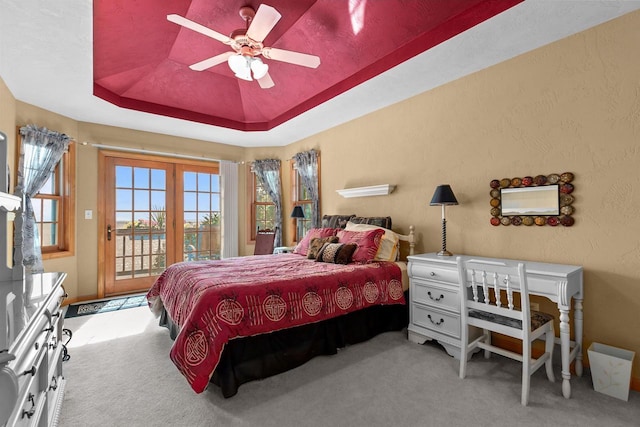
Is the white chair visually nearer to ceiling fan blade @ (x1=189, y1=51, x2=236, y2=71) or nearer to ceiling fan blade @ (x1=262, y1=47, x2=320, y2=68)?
ceiling fan blade @ (x1=262, y1=47, x2=320, y2=68)

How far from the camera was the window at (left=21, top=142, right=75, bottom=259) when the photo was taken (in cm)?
397

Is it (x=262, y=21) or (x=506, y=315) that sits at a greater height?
(x=262, y=21)

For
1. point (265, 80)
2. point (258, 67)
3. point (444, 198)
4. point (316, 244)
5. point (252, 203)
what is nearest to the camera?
point (258, 67)

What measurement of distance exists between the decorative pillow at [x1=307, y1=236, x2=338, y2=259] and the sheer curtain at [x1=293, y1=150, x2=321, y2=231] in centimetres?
124

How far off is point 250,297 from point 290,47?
2513 mm

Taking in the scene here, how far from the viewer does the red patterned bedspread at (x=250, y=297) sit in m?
1.92

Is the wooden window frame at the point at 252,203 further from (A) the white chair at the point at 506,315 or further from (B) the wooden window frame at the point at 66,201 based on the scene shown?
(A) the white chair at the point at 506,315

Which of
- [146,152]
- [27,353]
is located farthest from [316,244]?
[146,152]

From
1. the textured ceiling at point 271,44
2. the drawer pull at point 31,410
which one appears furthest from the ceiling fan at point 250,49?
the drawer pull at point 31,410

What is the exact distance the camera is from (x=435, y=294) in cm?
264

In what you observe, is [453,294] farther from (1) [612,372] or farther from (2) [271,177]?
(2) [271,177]

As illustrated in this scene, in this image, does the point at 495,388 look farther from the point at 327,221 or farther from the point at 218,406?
the point at 327,221

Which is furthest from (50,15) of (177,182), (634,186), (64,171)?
(634,186)

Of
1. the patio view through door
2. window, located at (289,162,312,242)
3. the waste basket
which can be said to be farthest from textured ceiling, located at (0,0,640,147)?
the waste basket
